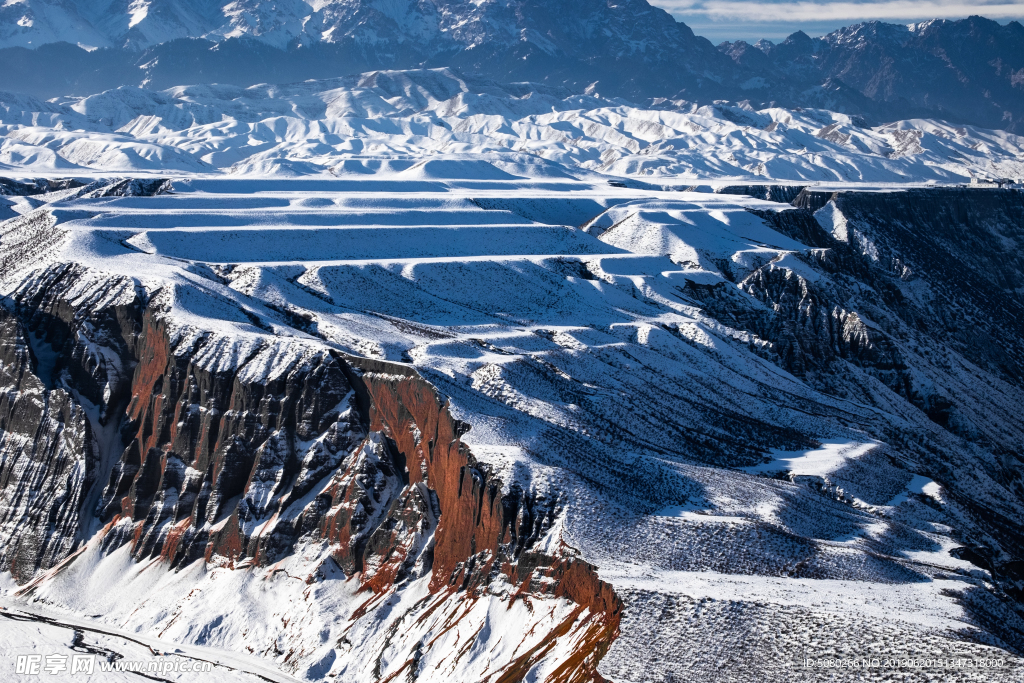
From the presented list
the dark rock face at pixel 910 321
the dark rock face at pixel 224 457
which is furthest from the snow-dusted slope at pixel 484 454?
the dark rock face at pixel 910 321

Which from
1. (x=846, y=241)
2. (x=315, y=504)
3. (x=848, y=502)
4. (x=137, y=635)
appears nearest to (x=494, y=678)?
(x=315, y=504)

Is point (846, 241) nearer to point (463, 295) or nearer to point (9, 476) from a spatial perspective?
point (463, 295)

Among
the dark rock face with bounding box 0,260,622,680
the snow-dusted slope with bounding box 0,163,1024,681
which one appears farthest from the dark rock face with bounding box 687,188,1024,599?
the dark rock face with bounding box 0,260,622,680

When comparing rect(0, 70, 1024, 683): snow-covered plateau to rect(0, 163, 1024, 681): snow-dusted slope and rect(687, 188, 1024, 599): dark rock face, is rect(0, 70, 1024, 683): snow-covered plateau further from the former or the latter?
rect(687, 188, 1024, 599): dark rock face

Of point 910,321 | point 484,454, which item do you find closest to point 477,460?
point 484,454

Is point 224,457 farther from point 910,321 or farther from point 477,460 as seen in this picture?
point 910,321

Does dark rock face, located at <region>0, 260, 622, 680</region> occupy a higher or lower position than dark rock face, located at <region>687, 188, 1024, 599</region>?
higher
